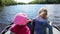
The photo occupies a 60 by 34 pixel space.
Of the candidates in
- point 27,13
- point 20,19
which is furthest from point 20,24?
point 27,13

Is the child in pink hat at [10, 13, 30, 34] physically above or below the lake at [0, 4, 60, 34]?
above

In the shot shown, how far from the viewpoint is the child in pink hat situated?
4.32 m

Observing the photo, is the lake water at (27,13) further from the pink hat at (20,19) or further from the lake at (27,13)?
the pink hat at (20,19)

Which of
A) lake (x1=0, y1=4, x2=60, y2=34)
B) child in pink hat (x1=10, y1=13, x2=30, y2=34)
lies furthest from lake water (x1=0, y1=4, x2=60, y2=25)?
child in pink hat (x1=10, y1=13, x2=30, y2=34)

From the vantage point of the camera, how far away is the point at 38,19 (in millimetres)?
5758

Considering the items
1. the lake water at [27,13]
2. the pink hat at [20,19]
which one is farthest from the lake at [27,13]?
the pink hat at [20,19]

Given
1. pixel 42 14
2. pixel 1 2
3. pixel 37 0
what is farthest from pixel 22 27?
pixel 37 0

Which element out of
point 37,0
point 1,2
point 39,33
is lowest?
point 37,0

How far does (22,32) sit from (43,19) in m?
1.31

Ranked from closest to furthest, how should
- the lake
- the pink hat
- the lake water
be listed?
the pink hat → the lake → the lake water

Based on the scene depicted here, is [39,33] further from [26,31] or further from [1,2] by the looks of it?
[1,2]

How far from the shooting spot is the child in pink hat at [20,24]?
4324 mm

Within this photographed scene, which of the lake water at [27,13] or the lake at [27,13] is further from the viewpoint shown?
the lake water at [27,13]

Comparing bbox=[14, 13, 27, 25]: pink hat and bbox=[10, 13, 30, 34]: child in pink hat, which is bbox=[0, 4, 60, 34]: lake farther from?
bbox=[14, 13, 27, 25]: pink hat
